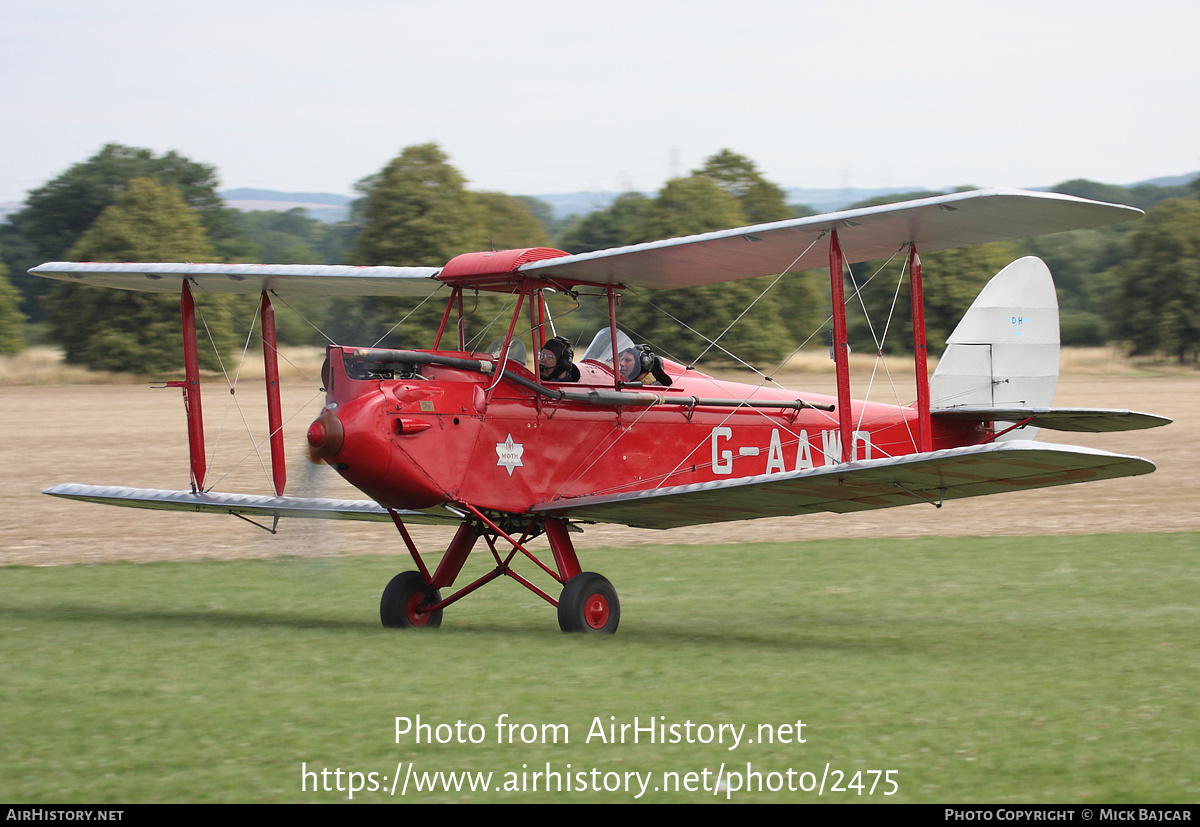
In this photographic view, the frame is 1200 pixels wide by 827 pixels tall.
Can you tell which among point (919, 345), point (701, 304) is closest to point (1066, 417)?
point (919, 345)

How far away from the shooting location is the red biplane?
8.09 meters

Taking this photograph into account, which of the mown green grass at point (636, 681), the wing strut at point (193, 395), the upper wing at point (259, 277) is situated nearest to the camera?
the mown green grass at point (636, 681)

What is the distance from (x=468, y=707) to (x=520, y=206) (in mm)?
62806

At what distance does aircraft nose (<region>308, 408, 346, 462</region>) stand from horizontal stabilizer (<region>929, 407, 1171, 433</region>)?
17.6 ft

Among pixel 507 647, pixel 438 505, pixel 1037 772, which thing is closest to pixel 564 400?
pixel 438 505

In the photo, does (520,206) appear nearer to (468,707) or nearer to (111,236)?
(111,236)

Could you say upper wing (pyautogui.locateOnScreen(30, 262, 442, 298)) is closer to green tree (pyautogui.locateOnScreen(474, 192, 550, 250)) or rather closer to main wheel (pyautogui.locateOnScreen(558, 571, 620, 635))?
main wheel (pyautogui.locateOnScreen(558, 571, 620, 635))

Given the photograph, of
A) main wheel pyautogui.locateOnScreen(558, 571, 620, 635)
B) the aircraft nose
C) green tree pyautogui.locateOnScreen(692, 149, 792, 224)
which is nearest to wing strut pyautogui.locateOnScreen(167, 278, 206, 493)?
the aircraft nose

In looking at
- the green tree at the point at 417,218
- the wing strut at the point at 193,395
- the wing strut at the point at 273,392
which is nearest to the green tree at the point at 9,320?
the green tree at the point at 417,218

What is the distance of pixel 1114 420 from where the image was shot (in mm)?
9188

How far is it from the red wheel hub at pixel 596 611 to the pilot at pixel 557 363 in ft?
5.73

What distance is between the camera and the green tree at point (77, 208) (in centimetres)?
6181

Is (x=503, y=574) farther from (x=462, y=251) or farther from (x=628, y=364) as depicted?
(x=462, y=251)

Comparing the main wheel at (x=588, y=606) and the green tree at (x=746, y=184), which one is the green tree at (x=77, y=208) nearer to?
the green tree at (x=746, y=184)
